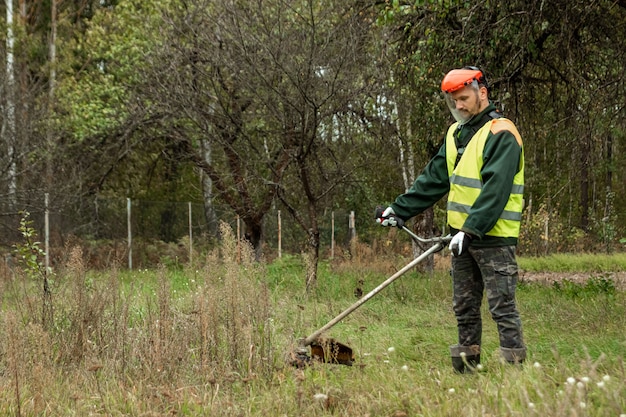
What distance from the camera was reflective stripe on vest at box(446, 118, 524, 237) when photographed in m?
4.53

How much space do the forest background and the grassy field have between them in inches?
92.6

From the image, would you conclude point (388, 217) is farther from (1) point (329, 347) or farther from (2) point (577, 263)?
(2) point (577, 263)

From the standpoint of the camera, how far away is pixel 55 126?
1631cm

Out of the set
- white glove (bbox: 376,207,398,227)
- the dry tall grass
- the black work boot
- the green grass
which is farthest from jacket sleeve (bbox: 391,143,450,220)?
the green grass

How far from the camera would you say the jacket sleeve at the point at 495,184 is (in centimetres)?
438

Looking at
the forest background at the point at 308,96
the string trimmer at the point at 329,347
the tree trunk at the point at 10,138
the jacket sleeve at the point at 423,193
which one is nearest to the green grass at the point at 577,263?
the forest background at the point at 308,96

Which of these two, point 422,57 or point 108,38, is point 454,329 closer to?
point 422,57

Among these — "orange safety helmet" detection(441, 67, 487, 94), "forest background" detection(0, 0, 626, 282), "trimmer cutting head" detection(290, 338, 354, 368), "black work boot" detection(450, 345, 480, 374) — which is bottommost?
"black work boot" detection(450, 345, 480, 374)

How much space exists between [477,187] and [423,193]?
0.64m

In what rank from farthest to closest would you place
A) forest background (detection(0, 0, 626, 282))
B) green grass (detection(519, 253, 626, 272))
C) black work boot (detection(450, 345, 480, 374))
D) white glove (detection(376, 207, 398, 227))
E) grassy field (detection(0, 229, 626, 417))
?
green grass (detection(519, 253, 626, 272)), forest background (detection(0, 0, 626, 282)), white glove (detection(376, 207, 398, 227)), black work boot (detection(450, 345, 480, 374)), grassy field (detection(0, 229, 626, 417))

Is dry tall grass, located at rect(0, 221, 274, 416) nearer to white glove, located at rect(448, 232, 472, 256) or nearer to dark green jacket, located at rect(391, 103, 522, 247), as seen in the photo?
white glove, located at rect(448, 232, 472, 256)

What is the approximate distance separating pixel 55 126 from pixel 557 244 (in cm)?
1325

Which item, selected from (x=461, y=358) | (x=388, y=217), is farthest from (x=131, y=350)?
(x=461, y=358)

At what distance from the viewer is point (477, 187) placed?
460cm
